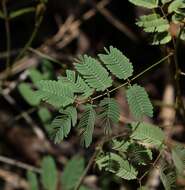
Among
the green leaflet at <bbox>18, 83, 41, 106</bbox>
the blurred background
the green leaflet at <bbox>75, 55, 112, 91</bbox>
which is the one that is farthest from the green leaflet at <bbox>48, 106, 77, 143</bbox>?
the blurred background

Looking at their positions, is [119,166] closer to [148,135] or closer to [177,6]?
[148,135]

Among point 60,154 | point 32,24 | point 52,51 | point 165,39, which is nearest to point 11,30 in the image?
point 32,24

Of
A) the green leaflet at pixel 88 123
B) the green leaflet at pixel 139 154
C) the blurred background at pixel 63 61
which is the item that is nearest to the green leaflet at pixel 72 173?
the blurred background at pixel 63 61

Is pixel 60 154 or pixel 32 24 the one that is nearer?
pixel 60 154

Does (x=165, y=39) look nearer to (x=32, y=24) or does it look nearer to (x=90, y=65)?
(x=90, y=65)

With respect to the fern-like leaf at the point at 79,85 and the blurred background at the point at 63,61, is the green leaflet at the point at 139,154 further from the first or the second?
the blurred background at the point at 63,61
